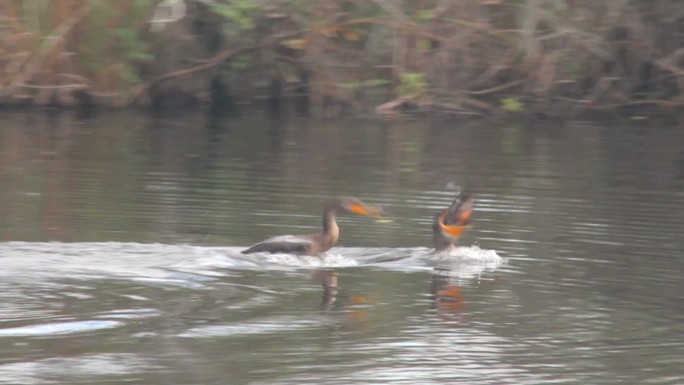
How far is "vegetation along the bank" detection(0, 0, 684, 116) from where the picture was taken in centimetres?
2095

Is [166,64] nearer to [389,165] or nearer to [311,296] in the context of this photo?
[389,165]

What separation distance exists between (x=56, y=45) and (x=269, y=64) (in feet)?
10.5

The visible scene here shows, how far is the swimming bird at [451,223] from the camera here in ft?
33.9

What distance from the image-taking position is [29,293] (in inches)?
332

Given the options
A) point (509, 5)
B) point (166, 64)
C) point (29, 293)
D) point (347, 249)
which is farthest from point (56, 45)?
point (29, 293)

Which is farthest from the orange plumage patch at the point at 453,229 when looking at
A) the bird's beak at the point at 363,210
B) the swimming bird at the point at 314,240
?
the swimming bird at the point at 314,240

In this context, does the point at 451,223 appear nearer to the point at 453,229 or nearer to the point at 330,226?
the point at 453,229

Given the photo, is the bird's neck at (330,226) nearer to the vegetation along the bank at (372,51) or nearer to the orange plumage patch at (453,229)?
the orange plumage patch at (453,229)

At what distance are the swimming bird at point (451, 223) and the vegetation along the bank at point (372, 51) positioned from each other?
1020cm

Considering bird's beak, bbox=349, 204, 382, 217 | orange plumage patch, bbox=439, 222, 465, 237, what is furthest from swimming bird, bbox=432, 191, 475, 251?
bird's beak, bbox=349, 204, 382, 217

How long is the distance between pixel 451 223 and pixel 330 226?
874mm

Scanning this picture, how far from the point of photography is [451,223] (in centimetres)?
1055

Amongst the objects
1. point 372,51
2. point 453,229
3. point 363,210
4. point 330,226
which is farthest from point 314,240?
point 372,51

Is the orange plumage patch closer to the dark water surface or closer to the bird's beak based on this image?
the dark water surface
